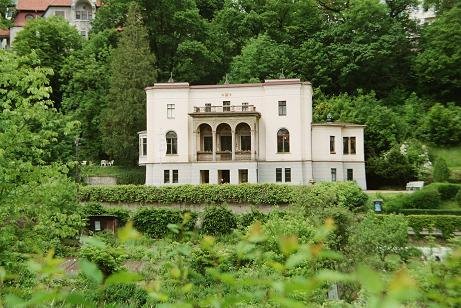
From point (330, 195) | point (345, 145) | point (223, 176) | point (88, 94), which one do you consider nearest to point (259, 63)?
point (345, 145)

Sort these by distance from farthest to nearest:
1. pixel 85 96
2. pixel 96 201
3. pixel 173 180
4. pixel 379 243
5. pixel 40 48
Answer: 1. pixel 40 48
2. pixel 85 96
3. pixel 173 180
4. pixel 96 201
5. pixel 379 243

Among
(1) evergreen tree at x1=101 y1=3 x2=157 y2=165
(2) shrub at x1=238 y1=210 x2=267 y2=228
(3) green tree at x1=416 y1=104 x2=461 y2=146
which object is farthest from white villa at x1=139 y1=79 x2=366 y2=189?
(2) shrub at x1=238 y1=210 x2=267 y2=228

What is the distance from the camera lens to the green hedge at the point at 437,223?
27.8 m

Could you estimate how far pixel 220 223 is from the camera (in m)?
30.9

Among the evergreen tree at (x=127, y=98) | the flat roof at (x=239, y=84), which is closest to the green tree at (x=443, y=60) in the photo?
the flat roof at (x=239, y=84)

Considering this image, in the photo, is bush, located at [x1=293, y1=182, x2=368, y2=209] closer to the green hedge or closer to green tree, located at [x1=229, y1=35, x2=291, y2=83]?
→ the green hedge

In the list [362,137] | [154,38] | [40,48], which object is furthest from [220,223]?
[40,48]

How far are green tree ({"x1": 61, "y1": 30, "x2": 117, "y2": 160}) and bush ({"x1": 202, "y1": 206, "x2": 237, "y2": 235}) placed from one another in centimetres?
1960

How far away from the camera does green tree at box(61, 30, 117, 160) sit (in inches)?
1889

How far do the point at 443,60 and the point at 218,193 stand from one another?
94.6ft

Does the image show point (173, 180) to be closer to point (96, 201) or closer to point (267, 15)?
point (96, 201)

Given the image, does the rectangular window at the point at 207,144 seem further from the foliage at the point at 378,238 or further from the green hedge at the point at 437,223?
the foliage at the point at 378,238

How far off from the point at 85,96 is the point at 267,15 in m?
22.1

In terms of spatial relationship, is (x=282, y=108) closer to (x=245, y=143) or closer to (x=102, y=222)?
(x=245, y=143)
